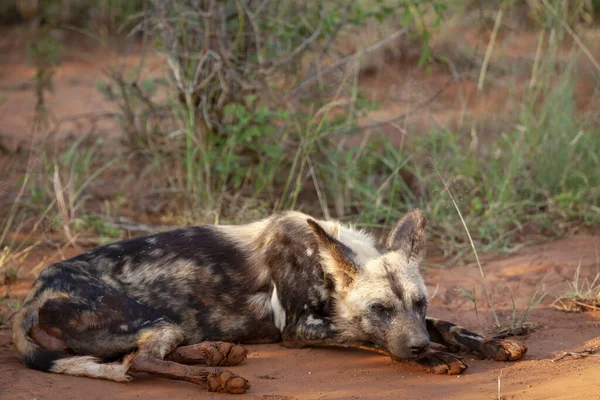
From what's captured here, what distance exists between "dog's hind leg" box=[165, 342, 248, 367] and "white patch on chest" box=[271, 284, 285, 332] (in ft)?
1.16

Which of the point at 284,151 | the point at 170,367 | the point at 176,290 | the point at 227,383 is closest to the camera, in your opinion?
the point at 227,383

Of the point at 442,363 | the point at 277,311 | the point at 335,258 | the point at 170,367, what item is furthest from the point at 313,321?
the point at 170,367

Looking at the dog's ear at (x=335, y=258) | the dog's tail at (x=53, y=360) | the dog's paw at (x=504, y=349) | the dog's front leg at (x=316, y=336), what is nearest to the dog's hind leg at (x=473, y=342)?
the dog's paw at (x=504, y=349)

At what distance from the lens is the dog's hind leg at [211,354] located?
11.8ft

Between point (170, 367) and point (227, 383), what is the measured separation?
0.29m

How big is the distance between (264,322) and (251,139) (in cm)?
219

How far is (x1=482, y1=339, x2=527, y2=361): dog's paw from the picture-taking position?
358 centimetres

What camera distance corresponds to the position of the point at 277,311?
3967 millimetres

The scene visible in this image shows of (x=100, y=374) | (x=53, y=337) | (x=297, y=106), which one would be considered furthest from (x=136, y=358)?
(x=297, y=106)

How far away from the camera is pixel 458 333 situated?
376 cm

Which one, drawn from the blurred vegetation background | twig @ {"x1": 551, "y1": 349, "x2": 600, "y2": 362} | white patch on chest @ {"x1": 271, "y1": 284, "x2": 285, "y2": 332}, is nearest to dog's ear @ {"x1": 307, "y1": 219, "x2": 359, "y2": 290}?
white patch on chest @ {"x1": 271, "y1": 284, "x2": 285, "y2": 332}

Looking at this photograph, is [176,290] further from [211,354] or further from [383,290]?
[383,290]

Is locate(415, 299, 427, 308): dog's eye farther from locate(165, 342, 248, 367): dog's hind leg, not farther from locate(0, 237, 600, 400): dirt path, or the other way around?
locate(165, 342, 248, 367): dog's hind leg

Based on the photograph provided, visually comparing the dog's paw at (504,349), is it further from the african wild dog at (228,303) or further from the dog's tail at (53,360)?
the dog's tail at (53,360)
